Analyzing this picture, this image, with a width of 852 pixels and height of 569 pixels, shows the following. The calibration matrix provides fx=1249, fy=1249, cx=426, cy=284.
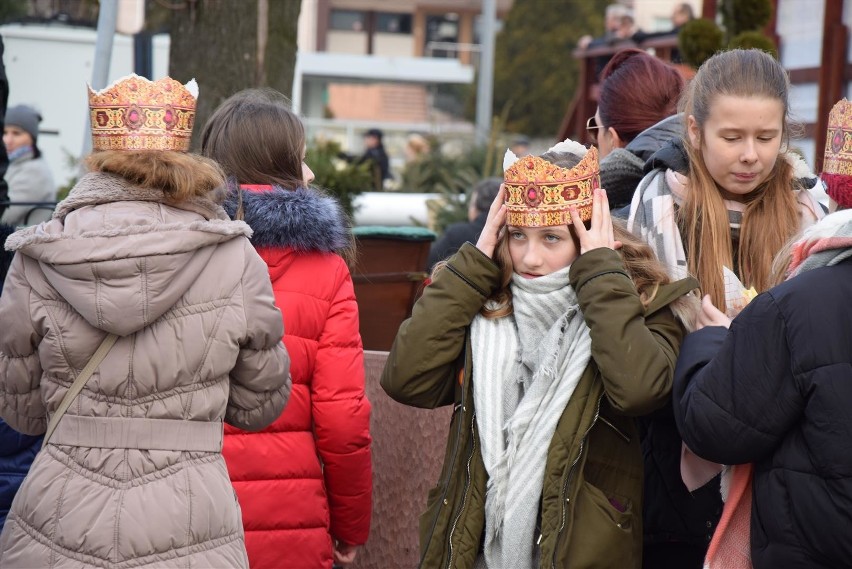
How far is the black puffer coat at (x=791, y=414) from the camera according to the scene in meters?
2.72

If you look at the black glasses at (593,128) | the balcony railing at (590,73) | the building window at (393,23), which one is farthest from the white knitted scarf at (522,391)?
the building window at (393,23)

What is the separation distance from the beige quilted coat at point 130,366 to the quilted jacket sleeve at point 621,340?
0.85 m

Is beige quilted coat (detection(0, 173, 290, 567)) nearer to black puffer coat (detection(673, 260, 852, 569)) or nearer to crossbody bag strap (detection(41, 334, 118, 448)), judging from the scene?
crossbody bag strap (detection(41, 334, 118, 448))

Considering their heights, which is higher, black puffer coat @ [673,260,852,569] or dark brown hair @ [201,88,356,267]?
dark brown hair @ [201,88,356,267]

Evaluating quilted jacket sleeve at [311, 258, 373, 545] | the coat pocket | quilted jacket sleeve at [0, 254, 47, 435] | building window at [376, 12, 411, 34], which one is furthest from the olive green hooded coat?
building window at [376, 12, 411, 34]

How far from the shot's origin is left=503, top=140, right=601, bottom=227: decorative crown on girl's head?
337 centimetres

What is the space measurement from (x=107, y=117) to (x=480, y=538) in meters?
1.50

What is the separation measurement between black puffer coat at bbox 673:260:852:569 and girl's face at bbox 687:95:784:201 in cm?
73

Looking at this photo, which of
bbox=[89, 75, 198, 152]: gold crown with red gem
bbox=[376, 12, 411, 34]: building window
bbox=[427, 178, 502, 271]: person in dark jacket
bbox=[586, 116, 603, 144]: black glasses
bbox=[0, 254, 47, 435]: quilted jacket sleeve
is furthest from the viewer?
bbox=[376, 12, 411, 34]: building window

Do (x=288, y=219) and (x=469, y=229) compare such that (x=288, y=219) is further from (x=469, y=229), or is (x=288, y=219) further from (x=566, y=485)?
(x=469, y=229)

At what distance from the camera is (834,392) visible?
2715 mm

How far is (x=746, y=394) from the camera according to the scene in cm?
284

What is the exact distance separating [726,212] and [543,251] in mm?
575

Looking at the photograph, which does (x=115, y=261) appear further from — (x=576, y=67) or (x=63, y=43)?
(x=576, y=67)
